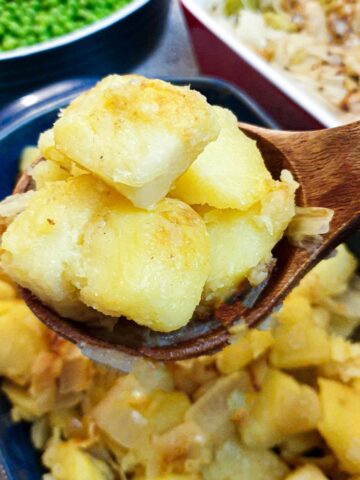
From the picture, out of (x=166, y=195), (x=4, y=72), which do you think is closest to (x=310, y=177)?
(x=166, y=195)

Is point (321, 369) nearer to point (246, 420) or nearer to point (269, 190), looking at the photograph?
point (246, 420)

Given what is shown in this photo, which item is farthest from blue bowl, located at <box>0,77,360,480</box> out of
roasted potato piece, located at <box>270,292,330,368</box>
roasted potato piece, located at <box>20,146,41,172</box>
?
roasted potato piece, located at <box>270,292,330,368</box>

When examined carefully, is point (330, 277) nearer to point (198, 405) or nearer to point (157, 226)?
point (198, 405)

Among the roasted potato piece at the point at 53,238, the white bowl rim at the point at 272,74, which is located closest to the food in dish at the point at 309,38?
the white bowl rim at the point at 272,74

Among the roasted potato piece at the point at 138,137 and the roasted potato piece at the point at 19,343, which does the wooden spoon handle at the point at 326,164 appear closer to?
the roasted potato piece at the point at 138,137

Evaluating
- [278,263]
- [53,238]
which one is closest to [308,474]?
[278,263]

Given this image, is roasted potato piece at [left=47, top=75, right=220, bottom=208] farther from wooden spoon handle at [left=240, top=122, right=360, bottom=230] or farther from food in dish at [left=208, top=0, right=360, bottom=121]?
food in dish at [left=208, top=0, right=360, bottom=121]
